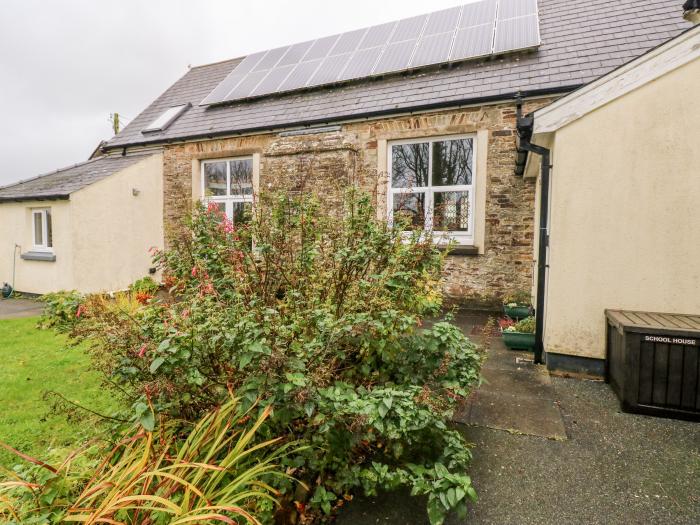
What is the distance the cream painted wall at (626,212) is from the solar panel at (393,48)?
5.00m

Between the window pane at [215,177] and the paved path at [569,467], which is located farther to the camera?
the window pane at [215,177]

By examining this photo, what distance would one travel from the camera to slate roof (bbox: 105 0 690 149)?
7.10m

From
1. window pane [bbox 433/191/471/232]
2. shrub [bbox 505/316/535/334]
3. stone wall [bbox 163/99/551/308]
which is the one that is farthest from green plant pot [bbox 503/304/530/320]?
window pane [bbox 433/191/471/232]

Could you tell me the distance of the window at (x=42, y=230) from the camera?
983 cm

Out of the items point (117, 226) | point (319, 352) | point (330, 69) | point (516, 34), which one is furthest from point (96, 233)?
point (516, 34)

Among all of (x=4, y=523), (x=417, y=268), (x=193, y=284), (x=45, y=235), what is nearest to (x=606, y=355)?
(x=417, y=268)

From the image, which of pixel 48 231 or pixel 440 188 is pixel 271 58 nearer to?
pixel 440 188

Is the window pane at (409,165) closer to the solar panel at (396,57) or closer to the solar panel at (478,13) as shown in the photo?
the solar panel at (396,57)

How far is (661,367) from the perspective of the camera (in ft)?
10.3

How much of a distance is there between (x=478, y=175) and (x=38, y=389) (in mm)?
7299

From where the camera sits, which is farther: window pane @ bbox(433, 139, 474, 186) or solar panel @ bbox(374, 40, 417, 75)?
solar panel @ bbox(374, 40, 417, 75)

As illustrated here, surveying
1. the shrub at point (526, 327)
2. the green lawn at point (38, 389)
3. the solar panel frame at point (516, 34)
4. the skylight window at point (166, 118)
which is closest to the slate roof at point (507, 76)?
the solar panel frame at point (516, 34)

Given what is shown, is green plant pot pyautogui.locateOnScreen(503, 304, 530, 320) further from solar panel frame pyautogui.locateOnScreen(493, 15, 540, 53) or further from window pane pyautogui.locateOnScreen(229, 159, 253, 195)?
window pane pyautogui.locateOnScreen(229, 159, 253, 195)

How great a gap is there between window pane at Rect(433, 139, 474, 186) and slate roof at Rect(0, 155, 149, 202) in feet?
26.3
